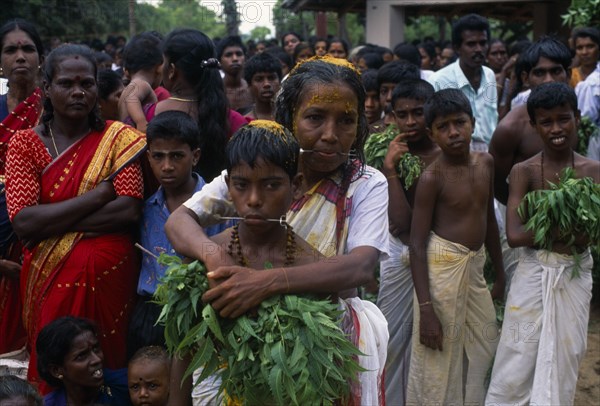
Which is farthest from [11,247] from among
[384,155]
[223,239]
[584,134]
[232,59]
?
[232,59]

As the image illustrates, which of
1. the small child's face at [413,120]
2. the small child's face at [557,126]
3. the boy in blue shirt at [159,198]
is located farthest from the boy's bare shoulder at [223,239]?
the small child's face at [557,126]

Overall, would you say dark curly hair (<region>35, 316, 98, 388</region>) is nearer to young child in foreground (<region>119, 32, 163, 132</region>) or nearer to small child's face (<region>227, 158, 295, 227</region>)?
small child's face (<region>227, 158, 295, 227</region>)

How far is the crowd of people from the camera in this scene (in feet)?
9.17

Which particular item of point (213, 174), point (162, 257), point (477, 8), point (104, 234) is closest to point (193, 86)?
point (213, 174)

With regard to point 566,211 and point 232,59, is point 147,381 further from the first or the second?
point 232,59

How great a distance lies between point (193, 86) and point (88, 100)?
863 mm

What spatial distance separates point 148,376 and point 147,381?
3cm

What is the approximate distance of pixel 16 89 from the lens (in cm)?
478

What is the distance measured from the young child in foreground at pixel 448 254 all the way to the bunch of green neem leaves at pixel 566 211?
354mm

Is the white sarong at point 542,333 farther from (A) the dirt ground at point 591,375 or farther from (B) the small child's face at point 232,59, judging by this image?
(B) the small child's face at point 232,59

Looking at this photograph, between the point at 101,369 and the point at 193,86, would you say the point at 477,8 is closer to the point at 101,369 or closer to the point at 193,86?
the point at 193,86

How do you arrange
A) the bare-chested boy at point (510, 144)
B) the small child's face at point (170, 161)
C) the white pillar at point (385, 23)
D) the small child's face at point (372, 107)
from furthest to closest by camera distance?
the white pillar at point (385, 23) → the small child's face at point (372, 107) → the bare-chested boy at point (510, 144) → the small child's face at point (170, 161)

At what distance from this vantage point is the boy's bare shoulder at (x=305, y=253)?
2744 mm

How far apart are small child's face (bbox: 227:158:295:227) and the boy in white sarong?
2270mm
